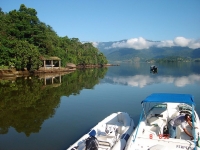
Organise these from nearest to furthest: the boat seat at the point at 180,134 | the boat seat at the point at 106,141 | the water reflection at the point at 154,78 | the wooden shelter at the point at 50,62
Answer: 1. the boat seat at the point at 106,141
2. the boat seat at the point at 180,134
3. the water reflection at the point at 154,78
4. the wooden shelter at the point at 50,62

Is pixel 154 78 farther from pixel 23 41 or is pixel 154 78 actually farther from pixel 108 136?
pixel 108 136

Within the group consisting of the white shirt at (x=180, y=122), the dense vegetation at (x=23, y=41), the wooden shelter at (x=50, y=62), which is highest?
the dense vegetation at (x=23, y=41)

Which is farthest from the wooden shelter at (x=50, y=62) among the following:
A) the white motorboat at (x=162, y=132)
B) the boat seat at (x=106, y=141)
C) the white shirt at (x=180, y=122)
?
the white shirt at (x=180, y=122)

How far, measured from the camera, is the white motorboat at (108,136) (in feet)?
22.1

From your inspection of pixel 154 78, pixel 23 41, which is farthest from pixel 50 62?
pixel 154 78

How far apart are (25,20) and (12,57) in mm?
12079

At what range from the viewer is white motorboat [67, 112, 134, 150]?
6.72m

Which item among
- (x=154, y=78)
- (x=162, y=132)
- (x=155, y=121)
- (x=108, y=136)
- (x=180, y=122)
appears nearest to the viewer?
Result: (x=180, y=122)

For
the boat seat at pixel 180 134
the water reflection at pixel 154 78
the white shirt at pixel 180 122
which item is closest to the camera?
the white shirt at pixel 180 122

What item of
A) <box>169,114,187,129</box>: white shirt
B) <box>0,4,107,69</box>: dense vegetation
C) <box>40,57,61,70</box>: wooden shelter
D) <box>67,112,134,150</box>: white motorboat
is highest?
<box>0,4,107,69</box>: dense vegetation

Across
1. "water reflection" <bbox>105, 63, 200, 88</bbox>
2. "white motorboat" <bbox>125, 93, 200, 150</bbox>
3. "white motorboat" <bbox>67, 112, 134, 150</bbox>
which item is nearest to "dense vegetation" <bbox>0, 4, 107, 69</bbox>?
"water reflection" <bbox>105, 63, 200, 88</bbox>

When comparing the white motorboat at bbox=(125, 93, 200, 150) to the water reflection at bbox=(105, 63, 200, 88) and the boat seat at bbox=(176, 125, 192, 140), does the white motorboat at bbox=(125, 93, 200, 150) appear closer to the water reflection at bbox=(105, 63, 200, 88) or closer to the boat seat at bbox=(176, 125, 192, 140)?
the boat seat at bbox=(176, 125, 192, 140)

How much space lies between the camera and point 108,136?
803 centimetres

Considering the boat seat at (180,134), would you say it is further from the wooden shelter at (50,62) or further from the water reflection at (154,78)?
the wooden shelter at (50,62)
